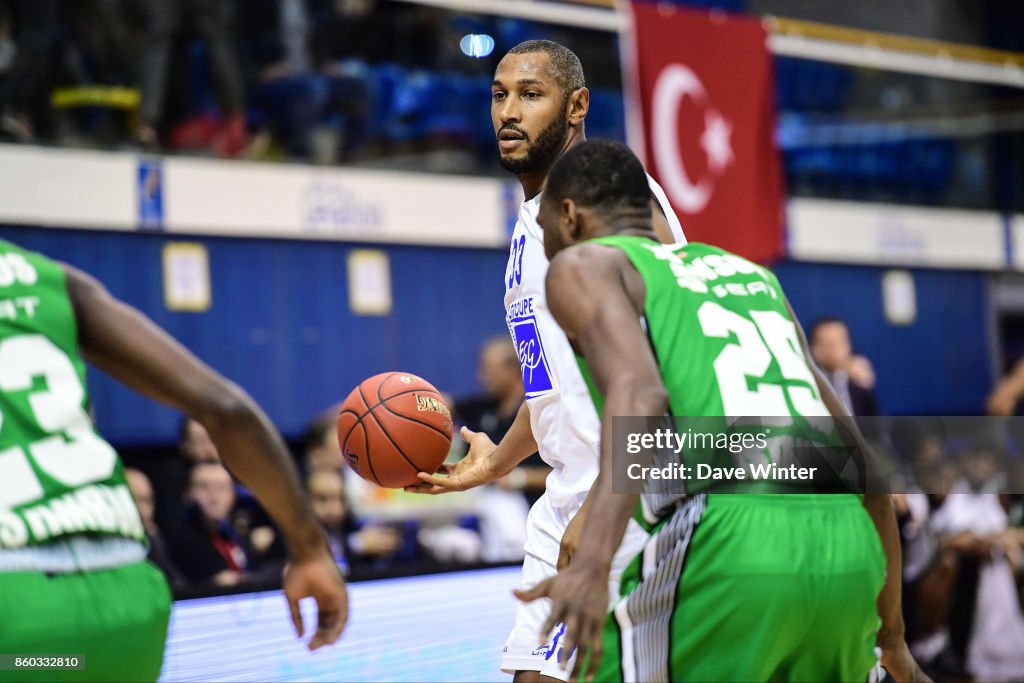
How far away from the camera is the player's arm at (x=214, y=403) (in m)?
2.43

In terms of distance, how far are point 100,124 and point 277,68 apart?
5.09 feet

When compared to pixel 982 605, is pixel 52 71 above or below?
above

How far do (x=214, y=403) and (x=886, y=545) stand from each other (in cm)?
152

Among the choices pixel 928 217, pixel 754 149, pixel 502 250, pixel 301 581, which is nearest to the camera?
pixel 301 581

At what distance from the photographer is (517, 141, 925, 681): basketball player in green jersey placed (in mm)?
2555

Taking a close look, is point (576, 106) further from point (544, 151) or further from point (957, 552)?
point (957, 552)

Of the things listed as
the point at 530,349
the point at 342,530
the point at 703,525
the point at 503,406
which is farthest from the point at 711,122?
the point at 703,525

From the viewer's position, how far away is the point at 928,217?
1484 cm

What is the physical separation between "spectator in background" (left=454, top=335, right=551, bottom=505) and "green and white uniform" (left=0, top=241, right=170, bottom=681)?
4.39 meters

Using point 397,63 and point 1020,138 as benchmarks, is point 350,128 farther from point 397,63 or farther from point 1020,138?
point 1020,138

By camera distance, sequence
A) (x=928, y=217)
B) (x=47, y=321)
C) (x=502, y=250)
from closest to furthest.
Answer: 1. (x=47, y=321)
2. (x=502, y=250)
3. (x=928, y=217)

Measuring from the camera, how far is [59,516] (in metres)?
2.30

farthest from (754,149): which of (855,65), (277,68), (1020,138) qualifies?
(1020,138)

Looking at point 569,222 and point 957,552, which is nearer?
point 569,222
